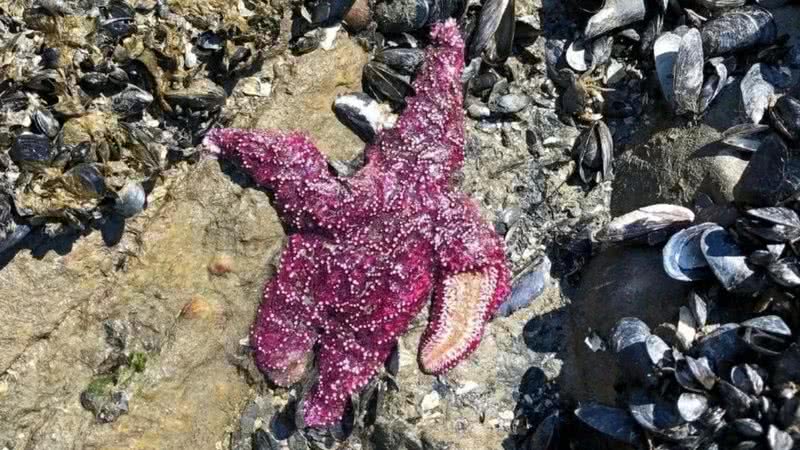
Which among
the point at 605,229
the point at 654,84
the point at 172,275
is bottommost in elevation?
the point at 172,275

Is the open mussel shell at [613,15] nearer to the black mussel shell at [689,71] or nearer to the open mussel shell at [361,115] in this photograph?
the black mussel shell at [689,71]

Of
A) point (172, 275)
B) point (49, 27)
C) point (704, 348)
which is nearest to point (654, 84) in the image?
point (704, 348)

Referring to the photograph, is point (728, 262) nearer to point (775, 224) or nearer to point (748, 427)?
point (775, 224)

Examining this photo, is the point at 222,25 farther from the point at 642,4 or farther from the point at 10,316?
the point at 642,4

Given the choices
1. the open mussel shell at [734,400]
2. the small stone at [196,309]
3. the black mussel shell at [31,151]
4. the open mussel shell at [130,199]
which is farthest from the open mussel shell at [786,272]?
the black mussel shell at [31,151]

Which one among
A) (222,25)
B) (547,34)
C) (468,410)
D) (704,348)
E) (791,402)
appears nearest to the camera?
(791,402)

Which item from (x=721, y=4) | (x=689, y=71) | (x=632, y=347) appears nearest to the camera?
(x=632, y=347)

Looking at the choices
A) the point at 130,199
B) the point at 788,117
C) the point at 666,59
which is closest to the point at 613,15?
the point at 666,59

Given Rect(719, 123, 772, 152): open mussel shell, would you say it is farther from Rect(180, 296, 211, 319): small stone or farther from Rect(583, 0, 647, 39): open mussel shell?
Rect(180, 296, 211, 319): small stone
